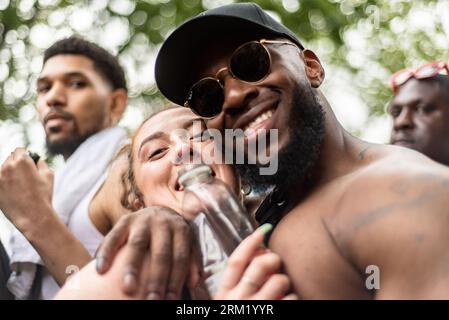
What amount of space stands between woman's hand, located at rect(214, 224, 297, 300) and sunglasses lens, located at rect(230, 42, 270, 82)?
711mm

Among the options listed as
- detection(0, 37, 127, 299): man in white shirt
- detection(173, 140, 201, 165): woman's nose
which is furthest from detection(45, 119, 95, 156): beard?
detection(173, 140, 201, 165): woman's nose

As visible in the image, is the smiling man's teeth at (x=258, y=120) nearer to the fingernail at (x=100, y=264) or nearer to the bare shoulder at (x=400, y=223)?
the bare shoulder at (x=400, y=223)

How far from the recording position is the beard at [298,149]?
2.57 metres

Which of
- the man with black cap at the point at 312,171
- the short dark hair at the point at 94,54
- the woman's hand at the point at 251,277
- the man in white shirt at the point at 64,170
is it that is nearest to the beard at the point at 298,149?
the man with black cap at the point at 312,171

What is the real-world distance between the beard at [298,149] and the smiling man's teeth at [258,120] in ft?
0.30

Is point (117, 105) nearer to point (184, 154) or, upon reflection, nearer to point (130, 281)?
point (184, 154)

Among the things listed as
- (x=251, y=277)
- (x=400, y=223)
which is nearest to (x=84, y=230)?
(x=251, y=277)

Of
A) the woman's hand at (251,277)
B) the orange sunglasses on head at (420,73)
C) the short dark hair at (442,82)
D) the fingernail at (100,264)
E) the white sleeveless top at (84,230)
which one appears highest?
the orange sunglasses on head at (420,73)

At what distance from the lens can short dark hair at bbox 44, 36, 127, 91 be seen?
463cm

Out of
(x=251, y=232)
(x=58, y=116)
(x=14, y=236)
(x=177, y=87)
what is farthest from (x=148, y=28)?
(x=251, y=232)

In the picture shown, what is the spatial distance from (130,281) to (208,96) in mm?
899

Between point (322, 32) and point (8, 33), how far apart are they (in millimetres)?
4560

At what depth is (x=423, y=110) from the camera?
4477 mm
